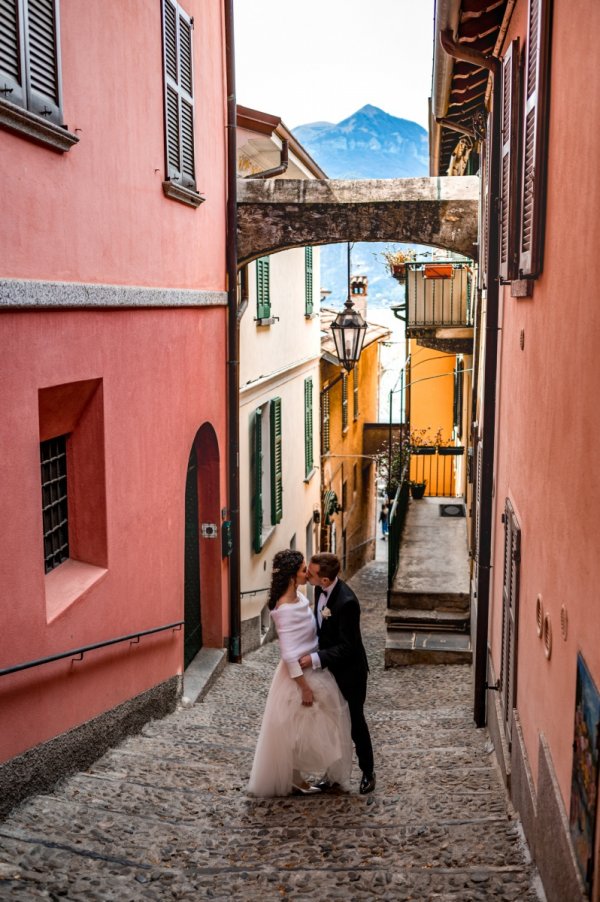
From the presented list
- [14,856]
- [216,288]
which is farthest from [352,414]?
[14,856]

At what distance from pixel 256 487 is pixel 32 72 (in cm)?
761

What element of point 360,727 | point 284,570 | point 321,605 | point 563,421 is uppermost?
point 563,421

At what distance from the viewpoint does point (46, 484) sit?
640cm

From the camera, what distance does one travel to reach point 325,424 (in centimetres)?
2045

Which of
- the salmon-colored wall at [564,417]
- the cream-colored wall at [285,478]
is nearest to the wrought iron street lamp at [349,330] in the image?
the cream-colored wall at [285,478]

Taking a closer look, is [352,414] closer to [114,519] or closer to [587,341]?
[114,519]

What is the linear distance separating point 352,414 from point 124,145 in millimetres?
18290

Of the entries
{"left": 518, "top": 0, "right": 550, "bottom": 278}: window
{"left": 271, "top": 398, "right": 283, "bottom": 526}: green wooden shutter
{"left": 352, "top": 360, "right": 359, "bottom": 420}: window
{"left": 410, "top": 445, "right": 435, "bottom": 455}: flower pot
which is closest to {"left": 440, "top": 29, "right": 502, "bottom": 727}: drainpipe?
{"left": 518, "top": 0, "right": 550, "bottom": 278}: window

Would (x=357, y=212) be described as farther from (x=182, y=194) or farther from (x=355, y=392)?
(x=355, y=392)

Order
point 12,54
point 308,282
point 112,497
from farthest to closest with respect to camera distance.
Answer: point 308,282 → point 112,497 → point 12,54

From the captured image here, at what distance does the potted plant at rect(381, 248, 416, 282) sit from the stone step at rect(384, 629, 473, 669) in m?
6.73

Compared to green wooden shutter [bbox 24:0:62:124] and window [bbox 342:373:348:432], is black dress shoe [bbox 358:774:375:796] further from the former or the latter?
window [bbox 342:373:348:432]

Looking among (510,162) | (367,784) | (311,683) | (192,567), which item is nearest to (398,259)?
(192,567)

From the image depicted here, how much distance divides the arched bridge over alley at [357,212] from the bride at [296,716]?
5632 mm
